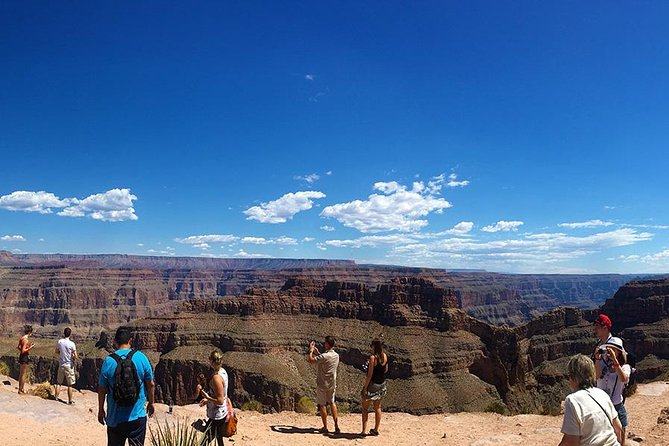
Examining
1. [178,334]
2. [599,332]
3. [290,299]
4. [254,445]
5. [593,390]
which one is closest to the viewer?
[593,390]

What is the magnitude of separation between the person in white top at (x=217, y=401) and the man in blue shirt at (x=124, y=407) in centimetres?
143

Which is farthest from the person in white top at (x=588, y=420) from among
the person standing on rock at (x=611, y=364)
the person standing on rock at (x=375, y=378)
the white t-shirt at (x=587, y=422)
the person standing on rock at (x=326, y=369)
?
the person standing on rock at (x=326, y=369)

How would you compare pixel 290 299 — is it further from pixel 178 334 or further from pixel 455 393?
pixel 455 393

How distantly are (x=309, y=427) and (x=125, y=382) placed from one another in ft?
25.5

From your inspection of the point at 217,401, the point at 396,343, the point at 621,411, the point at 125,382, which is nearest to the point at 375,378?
the point at 217,401

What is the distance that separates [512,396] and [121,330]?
75970mm

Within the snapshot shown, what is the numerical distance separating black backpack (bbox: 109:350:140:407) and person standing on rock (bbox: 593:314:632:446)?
26.6ft

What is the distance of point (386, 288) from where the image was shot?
116 metres

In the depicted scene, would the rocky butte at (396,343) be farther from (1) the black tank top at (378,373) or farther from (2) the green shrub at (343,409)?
(1) the black tank top at (378,373)

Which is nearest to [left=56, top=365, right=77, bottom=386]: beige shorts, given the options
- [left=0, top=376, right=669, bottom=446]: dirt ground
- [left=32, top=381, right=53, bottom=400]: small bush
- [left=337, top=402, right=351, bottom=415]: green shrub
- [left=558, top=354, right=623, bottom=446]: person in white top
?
[left=0, top=376, right=669, bottom=446]: dirt ground

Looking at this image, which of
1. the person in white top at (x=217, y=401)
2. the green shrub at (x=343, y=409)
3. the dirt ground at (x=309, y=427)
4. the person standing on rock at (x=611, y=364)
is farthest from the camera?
the green shrub at (x=343, y=409)

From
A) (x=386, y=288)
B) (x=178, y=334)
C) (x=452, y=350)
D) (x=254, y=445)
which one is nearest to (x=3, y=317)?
(x=178, y=334)

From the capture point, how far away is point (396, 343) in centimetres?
8694

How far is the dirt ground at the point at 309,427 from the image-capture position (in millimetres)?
12023
